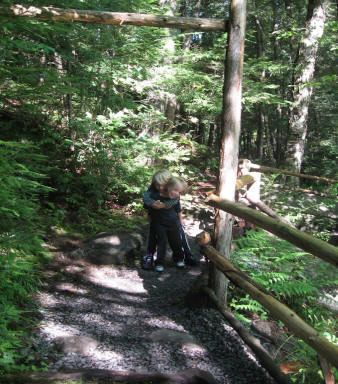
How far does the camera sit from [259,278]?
423 cm

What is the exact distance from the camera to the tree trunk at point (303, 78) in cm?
1006

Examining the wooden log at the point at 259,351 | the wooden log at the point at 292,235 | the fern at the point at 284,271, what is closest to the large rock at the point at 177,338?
the wooden log at the point at 259,351

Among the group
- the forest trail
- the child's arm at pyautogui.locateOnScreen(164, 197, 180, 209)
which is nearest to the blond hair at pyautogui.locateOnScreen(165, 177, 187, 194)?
the child's arm at pyautogui.locateOnScreen(164, 197, 180, 209)

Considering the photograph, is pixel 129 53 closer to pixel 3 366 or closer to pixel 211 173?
pixel 3 366

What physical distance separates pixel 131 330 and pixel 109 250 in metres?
2.54

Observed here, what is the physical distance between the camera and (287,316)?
2.50 m

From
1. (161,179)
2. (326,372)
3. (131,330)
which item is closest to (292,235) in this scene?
(326,372)

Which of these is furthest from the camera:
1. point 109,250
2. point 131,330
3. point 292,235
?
point 109,250

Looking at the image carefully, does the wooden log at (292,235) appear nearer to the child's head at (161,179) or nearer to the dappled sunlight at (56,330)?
the child's head at (161,179)

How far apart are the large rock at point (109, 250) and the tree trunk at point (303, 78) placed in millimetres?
6916

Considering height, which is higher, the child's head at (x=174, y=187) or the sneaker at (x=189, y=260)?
the child's head at (x=174, y=187)

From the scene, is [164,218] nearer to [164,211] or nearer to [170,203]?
[164,211]

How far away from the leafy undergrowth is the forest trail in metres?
0.54

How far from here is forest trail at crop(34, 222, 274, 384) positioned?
9.87 feet
